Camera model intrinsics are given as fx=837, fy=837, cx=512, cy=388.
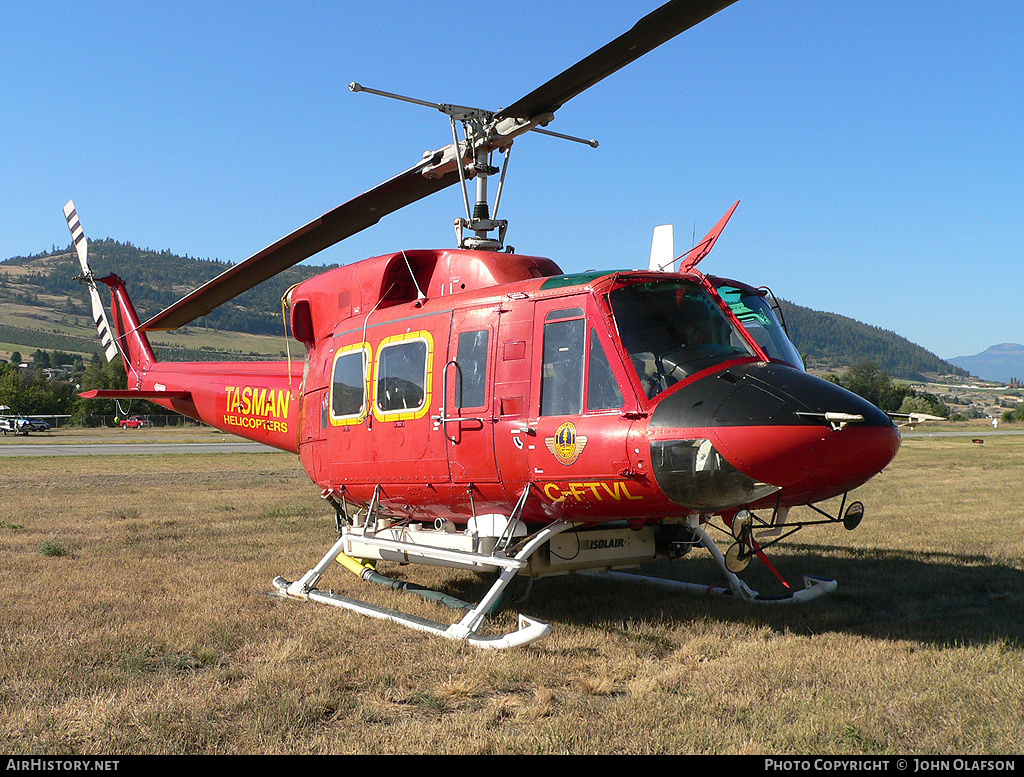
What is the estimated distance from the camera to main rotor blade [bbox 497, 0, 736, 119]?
4.93m

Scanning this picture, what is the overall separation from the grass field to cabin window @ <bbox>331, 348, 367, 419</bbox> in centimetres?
192

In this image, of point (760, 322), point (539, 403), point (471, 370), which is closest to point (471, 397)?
point (471, 370)

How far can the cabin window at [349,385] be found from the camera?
8.35 metres

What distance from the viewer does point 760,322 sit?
271 inches

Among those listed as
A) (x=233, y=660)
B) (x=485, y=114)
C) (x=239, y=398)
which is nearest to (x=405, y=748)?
(x=233, y=660)

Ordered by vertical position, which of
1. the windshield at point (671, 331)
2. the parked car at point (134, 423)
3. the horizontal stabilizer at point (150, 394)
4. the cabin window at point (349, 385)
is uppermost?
the windshield at point (671, 331)

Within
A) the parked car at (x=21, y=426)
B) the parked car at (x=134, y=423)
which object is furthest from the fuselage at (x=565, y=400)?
the parked car at (x=134, y=423)

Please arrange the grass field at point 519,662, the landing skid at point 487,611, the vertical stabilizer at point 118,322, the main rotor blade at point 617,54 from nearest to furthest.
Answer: the grass field at point 519,662
the main rotor blade at point 617,54
the landing skid at point 487,611
the vertical stabilizer at point 118,322

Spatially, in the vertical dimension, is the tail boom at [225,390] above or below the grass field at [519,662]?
above

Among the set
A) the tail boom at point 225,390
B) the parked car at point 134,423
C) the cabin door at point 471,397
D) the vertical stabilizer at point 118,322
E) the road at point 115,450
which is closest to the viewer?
the cabin door at point 471,397

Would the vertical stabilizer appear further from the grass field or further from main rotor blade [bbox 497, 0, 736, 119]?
main rotor blade [bbox 497, 0, 736, 119]

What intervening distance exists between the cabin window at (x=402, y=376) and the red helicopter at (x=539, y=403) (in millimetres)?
20

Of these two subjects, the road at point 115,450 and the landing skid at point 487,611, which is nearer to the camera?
the landing skid at point 487,611

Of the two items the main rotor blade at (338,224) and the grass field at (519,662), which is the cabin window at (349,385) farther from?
the grass field at (519,662)
